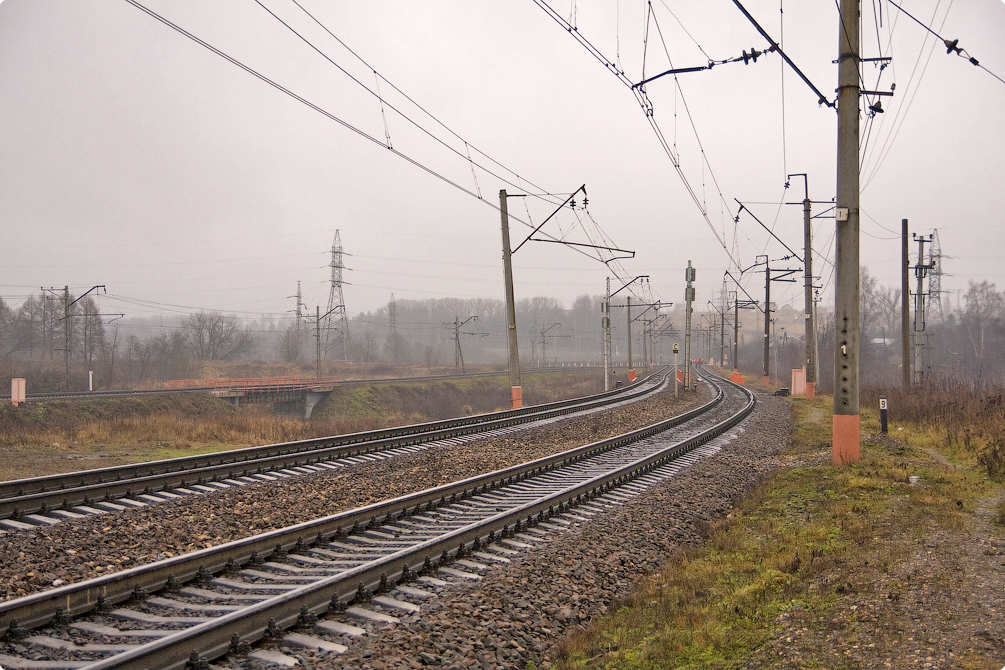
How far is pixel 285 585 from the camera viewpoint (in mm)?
6215

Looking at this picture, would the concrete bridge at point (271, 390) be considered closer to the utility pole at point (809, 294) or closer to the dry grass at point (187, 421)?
the dry grass at point (187, 421)

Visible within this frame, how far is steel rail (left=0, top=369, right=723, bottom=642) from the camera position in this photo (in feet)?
17.2

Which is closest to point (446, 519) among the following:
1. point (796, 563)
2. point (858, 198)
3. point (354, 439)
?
point (796, 563)

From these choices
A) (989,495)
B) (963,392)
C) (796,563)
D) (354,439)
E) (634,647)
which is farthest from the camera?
(963,392)

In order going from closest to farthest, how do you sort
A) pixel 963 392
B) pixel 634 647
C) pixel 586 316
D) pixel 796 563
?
pixel 634 647
pixel 796 563
pixel 963 392
pixel 586 316

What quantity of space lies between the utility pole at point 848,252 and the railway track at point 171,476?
8986 mm

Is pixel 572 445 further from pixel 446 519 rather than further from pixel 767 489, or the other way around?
pixel 446 519

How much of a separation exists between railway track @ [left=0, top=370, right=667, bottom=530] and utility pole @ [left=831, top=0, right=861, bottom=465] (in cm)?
899

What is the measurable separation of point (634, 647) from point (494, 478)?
6163 millimetres

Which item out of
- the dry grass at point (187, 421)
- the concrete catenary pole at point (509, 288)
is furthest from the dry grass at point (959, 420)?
the dry grass at point (187, 421)

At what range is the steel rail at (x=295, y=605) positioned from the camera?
454cm

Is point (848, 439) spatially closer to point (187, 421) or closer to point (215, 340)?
point (187, 421)

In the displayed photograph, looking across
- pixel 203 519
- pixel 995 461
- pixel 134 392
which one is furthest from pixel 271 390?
pixel 995 461

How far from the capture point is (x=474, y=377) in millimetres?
63344
